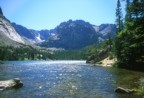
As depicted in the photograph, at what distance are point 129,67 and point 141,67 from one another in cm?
729

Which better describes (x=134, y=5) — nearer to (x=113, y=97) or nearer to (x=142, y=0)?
(x=142, y=0)

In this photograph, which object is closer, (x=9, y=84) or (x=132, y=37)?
(x=9, y=84)

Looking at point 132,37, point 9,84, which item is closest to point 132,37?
point 132,37

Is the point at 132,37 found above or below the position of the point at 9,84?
above

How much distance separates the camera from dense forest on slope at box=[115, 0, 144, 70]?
3941 centimetres

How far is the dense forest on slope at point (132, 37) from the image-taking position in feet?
129

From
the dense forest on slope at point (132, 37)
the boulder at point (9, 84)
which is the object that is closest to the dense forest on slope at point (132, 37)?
the dense forest on slope at point (132, 37)

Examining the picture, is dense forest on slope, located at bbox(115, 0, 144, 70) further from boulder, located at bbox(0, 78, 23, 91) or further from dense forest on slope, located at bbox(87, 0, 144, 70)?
boulder, located at bbox(0, 78, 23, 91)

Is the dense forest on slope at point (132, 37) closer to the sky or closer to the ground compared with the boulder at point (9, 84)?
closer to the sky

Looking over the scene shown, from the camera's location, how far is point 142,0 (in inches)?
1483

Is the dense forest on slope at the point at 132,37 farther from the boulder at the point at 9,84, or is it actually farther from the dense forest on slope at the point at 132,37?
the boulder at the point at 9,84

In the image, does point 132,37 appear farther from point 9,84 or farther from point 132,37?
point 9,84

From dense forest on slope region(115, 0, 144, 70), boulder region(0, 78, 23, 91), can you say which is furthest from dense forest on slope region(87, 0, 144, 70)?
boulder region(0, 78, 23, 91)

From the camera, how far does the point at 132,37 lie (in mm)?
67125
